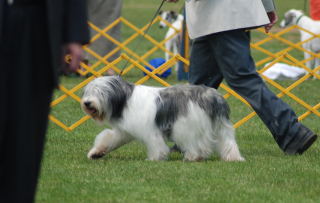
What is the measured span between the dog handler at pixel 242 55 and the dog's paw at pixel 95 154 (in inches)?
46.0

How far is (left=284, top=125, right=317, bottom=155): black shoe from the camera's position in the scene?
4.00 m

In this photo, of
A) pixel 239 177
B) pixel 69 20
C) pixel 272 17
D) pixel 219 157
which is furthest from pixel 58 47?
pixel 272 17

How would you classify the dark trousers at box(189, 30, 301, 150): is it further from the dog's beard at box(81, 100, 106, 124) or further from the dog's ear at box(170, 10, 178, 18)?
the dog's ear at box(170, 10, 178, 18)

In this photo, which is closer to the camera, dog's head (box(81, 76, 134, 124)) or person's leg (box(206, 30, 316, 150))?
dog's head (box(81, 76, 134, 124))

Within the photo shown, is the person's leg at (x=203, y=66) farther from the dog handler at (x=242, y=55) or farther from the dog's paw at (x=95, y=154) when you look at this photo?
the dog's paw at (x=95, y=154)

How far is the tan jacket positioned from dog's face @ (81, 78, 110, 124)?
0.92 meters

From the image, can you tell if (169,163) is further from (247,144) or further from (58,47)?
(58,47)

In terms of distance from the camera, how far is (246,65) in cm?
395

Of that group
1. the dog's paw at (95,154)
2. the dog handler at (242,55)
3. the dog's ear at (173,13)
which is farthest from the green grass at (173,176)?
the dog's ear at (173,13)

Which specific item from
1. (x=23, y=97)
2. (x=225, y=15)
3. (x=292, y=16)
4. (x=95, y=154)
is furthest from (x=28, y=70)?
(x=292, y=16)

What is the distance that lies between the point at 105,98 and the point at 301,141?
159 cm

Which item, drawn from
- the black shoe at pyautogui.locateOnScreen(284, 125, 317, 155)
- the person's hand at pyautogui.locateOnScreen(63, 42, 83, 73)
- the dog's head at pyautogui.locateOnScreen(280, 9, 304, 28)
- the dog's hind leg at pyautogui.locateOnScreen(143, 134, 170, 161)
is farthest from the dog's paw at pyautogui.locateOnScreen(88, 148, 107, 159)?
the dog's head at pyautogui.locateOnScreen(280, 9, 304, 28)

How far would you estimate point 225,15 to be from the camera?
12.9 ft

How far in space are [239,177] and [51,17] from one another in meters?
2.05
